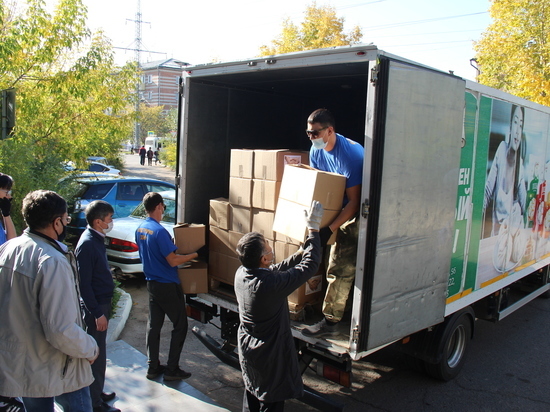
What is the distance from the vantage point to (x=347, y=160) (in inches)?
153

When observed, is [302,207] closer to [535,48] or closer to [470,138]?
[470,138]

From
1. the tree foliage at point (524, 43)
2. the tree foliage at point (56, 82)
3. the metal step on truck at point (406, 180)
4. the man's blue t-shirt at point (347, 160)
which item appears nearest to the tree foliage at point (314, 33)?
the tree foliage at point (524, 43)

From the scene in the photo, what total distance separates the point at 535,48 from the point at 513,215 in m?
8.79

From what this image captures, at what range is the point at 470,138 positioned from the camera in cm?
415

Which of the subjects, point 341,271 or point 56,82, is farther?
point 56,82

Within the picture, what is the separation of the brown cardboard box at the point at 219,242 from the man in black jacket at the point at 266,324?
4.45 ft

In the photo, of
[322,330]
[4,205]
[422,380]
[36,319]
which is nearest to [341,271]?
[322,330]

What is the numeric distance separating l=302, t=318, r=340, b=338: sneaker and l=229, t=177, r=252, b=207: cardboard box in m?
1.21

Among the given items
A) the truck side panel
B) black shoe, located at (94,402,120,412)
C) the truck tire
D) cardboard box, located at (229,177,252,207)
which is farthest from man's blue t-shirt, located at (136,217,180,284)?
→ the truck tire

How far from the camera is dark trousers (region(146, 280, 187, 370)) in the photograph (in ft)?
14.6

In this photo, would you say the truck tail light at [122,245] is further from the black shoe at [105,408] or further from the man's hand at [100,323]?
the man's hand at [100,323]

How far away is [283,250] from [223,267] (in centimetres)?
80

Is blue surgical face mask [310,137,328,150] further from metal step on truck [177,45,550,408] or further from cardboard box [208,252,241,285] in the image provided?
cardboard box [208,252,241,285]

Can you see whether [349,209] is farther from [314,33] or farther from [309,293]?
[314,33]
